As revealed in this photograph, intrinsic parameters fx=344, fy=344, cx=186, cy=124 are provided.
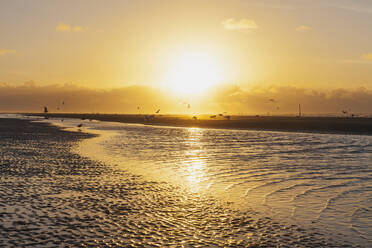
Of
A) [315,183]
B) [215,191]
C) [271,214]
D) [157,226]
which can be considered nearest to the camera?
[157,226]

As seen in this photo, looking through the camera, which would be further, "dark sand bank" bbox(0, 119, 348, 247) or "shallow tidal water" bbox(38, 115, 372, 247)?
"shallow tidal water" bbox(38, 115, 372, 247)

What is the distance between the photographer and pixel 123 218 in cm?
1183

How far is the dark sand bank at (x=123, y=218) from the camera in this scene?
383 inches

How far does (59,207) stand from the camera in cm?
1308

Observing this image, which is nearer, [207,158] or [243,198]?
[243,198]

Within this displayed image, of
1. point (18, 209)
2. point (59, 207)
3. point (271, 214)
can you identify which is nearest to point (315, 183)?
point (271, 214)

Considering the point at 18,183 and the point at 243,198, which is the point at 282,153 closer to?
the point at 243,198

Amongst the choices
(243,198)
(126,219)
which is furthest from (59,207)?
(243,198)

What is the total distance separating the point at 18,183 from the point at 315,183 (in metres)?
15.1

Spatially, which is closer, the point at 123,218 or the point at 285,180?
the point at 123,218

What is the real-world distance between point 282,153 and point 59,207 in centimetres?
2205

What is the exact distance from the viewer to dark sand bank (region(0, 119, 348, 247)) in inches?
383

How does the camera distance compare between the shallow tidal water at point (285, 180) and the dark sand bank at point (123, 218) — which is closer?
the dark sand bank at point (123, 218)

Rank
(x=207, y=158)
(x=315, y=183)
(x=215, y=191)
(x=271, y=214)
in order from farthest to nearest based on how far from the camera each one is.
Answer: (x=207, y=158)
(x=315, y=183)
(x=215, y=191)
(x=271, y=214)
